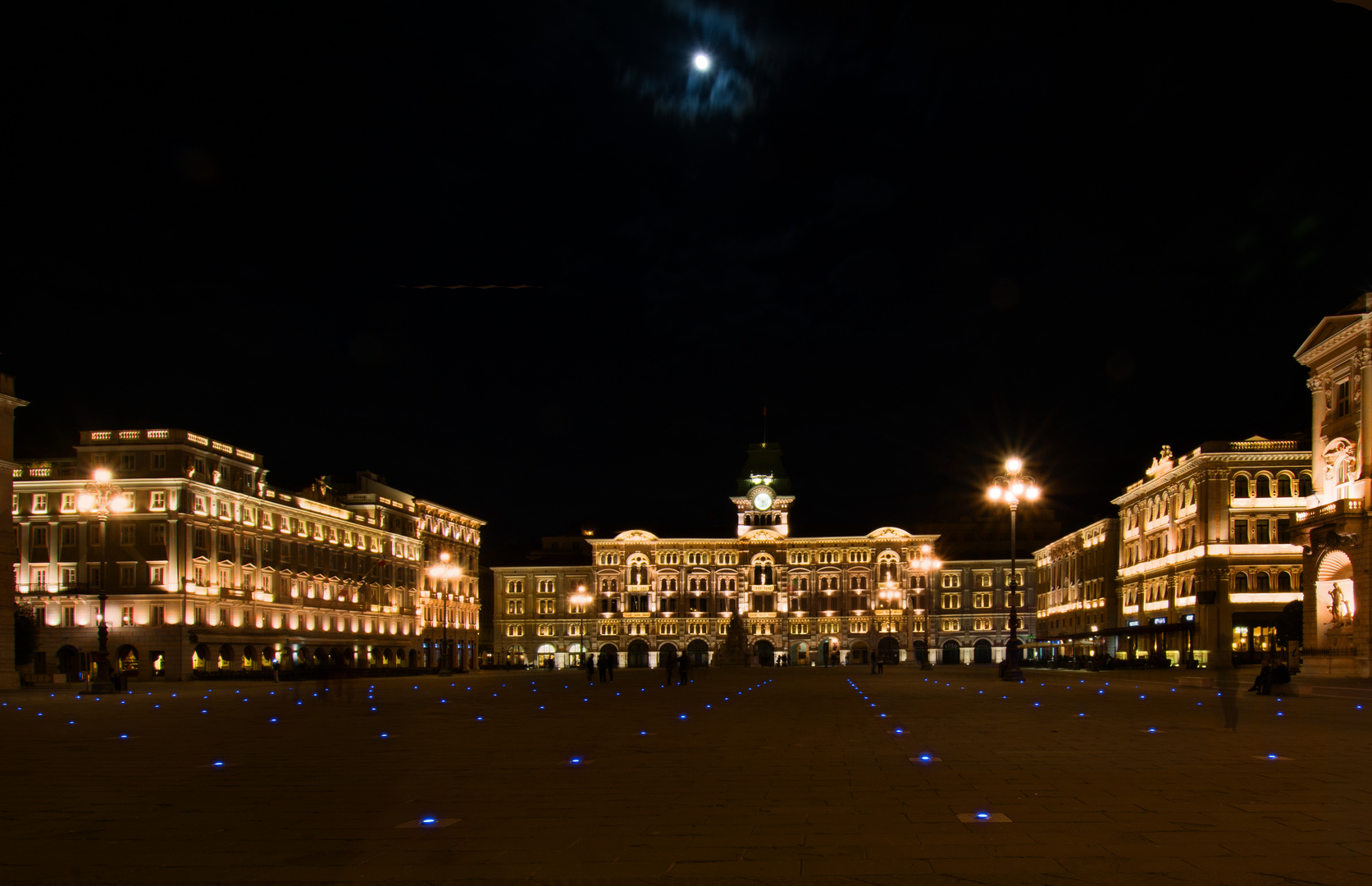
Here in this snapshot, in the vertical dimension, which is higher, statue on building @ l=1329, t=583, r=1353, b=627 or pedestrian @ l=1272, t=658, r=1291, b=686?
statue on building @ l=1329, t=583, r=1353, b=627

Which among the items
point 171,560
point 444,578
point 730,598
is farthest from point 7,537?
point 730,598

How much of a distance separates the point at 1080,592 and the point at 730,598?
45.0 m

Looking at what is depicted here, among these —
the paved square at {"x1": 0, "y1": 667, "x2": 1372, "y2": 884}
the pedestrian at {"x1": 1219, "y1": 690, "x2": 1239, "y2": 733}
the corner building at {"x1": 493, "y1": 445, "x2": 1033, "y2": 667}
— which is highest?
the paved square at {"x1": 0, "y1": 667, "x2": 1372, "y2": 884}

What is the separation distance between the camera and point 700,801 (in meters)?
13.2

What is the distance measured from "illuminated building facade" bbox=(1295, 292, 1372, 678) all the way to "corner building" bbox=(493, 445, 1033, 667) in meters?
84.6

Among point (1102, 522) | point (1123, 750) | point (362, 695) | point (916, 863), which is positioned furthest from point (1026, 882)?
point (1102, 522)

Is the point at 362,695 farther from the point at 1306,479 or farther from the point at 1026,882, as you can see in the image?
the point at 1306,479

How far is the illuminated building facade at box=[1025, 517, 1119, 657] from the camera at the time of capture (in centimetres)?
10162

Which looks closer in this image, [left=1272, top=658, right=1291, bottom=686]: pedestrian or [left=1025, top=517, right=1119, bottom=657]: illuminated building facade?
[left=1272, top=658, right=1291, bottom=686]: pedestrian

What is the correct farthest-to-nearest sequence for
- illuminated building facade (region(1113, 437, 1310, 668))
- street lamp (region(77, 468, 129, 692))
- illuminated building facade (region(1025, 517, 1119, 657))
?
illuminated building facade (region(1025, 517, 1119, 657)), illuminated building facade (region(1113, 437, 1310, 668)), street lamp (region(77, 468, 129, 692))

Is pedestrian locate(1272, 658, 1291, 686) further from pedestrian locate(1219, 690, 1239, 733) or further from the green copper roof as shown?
the green copper roof

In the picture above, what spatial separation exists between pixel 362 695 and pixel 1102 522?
75.8 meters

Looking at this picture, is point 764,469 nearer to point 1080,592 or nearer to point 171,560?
point 1080,592

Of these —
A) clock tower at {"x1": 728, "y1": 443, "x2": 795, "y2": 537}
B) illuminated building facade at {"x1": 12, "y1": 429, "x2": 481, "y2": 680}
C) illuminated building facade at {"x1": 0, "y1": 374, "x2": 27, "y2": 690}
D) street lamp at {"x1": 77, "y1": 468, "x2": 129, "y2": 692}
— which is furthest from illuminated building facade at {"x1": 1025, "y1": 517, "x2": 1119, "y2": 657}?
illuminated building facade at {"x1": 0, "y1": 374, "x2": 27, "y2": 690}
